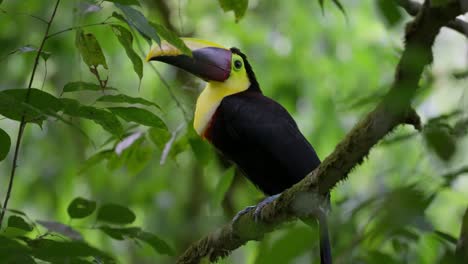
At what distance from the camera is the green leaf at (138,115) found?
221 cm

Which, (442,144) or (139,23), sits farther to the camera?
(139,23)

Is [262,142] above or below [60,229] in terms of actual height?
below

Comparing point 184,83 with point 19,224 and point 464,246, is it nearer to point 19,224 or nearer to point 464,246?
point 19,224

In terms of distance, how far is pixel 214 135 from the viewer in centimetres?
358

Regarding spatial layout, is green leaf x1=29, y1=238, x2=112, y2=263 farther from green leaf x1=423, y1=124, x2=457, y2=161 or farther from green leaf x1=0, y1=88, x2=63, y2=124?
green leaf x1=423, y1=124, x2=457, y2=161

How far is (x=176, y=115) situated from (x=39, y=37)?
1.08 m

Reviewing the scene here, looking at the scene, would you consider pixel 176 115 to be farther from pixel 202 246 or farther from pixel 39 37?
pixel 202 246

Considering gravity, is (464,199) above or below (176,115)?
below

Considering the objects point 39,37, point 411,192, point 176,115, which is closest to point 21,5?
point 39,37

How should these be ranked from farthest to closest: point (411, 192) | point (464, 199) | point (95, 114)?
1. point (464, 199)
2. point (95, 114)
3. point (411, 192)

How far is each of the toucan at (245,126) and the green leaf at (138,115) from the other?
108 cm

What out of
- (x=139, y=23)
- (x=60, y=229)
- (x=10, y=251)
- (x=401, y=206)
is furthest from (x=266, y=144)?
(x=401, y=206)

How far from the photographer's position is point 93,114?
6.82 feet

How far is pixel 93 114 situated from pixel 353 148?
67cm
